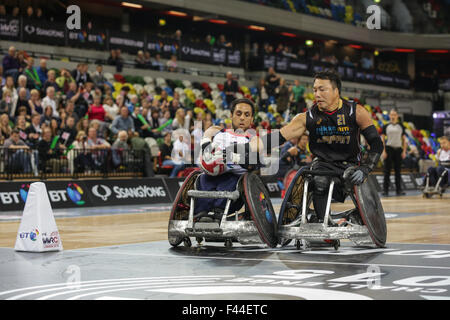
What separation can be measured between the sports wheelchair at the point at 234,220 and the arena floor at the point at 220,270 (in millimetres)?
188

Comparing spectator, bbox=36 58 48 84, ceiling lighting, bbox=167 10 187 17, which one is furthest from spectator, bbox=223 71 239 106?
spectator, bbox=36 58 48 84

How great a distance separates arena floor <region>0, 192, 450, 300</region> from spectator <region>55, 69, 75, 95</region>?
1145 cm

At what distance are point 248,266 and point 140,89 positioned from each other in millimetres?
19755

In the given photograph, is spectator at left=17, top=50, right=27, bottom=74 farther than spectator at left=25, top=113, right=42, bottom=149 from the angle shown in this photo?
Yes

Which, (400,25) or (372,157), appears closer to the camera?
(372,157)

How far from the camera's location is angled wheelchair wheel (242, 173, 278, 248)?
8.67 meters

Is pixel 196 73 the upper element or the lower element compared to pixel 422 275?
upper

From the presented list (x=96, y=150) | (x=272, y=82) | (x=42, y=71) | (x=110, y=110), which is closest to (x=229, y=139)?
(x=96, y=150)

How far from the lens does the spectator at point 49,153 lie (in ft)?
59.6

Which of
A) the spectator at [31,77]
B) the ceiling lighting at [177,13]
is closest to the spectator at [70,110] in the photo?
the spectator at [31,77]

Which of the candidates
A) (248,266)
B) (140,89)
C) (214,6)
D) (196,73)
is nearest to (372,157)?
(248,266)

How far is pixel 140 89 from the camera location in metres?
26.7

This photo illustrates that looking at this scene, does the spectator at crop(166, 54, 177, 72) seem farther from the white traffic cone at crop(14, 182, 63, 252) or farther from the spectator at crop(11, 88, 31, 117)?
the white traffic cone at crop(14, 182, 63, 252)
